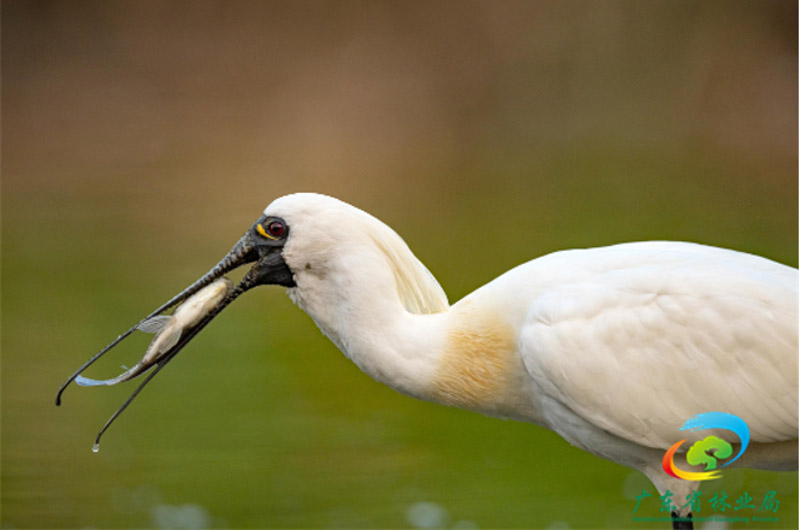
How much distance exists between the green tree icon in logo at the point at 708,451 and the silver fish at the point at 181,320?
97cm

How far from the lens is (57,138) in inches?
357

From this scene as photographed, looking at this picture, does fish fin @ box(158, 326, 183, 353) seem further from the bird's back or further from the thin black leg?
the thin black leg

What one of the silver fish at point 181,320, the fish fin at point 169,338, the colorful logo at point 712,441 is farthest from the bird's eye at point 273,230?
the colorful logo at point 712,441

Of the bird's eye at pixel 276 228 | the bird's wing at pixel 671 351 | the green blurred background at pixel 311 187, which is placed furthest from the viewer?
the green blurred background at pixel 311 187

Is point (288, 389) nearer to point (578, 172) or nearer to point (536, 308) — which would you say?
point (536, 308)

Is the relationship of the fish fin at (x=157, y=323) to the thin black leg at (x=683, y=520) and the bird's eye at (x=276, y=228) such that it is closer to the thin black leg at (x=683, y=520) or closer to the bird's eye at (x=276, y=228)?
the bird's eye at (x=276, y=228)

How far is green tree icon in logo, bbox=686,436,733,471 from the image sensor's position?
7.05 ft

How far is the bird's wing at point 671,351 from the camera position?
214 cm

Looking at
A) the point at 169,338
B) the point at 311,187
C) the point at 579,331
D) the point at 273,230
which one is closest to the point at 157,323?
the point at 169,338

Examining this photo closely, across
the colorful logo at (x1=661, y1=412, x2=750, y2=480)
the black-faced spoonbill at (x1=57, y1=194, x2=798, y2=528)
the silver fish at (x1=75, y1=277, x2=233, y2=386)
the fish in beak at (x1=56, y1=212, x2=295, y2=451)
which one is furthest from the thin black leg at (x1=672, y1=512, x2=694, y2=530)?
the silver fish at (x1=75, y1=277, x2=233, y2=386)

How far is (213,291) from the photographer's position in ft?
7.74

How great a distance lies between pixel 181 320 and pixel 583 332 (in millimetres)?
818

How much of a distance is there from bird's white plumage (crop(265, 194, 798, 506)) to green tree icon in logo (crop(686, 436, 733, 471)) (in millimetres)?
44

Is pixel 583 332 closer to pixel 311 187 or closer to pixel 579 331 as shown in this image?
pixel 579 331
